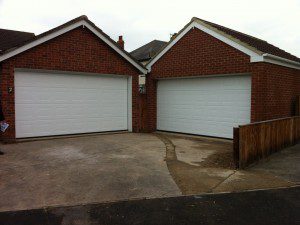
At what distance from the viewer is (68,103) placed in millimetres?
12148

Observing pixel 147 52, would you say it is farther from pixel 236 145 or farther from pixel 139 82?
pixel 236 145

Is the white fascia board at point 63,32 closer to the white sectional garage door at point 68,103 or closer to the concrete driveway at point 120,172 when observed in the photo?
the white sectional garage door at point 68,103

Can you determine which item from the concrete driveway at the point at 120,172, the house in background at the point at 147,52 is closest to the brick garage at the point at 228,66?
the concrete driveway at the point at 120,172

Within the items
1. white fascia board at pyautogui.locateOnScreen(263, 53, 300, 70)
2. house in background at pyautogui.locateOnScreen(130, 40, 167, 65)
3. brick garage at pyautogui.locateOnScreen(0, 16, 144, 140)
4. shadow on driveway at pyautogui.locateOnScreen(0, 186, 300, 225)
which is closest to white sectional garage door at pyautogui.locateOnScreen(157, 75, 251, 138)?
white fascia board at pyautogui.locateOnScreen(263, 53, 300, 70)

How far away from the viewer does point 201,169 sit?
299 inches

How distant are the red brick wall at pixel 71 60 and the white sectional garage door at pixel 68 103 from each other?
12.0 inches

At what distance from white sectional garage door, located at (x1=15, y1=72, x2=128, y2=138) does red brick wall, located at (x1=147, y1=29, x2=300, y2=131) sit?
5.45 ft

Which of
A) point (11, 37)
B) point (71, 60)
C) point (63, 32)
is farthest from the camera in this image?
point (11, 37)

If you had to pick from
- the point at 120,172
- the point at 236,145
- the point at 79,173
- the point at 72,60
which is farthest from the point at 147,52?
the point at 79,173

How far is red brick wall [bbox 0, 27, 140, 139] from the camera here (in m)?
10.6

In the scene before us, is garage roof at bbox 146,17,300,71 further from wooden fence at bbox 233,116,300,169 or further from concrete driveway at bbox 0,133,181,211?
concrete driveway at bbox 0,133,181,211

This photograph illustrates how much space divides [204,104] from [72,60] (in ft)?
16.6

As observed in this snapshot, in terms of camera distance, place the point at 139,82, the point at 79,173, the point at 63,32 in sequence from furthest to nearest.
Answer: the point at 139,82
the point at 63,32
the point at 79,173

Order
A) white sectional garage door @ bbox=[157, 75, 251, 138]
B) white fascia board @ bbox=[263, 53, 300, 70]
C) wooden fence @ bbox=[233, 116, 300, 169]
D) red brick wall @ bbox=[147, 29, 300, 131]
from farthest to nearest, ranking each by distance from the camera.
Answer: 1. white sectional garage door @ bbox=[157, 75, 251, 138]
2. red brick wall @ bbox=[147, 29, 300, 131]
3. white fascia board @ bbox=[263, 53, 300, 70]
4. wooden fence @ bbox=[233, 116, 300, 169]
